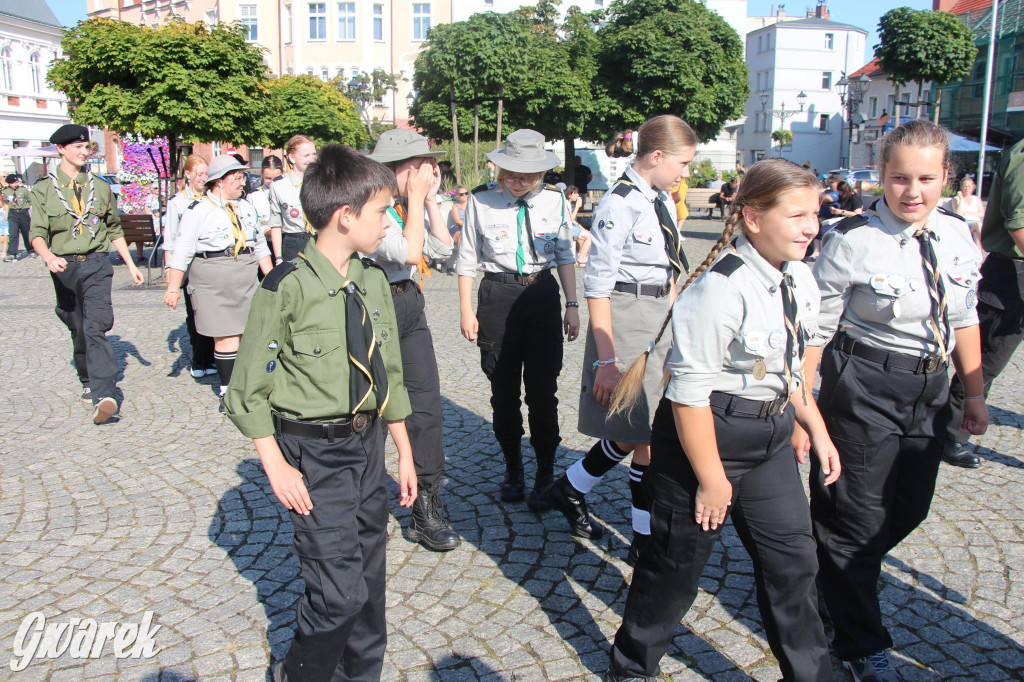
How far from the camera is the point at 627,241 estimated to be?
3730mm

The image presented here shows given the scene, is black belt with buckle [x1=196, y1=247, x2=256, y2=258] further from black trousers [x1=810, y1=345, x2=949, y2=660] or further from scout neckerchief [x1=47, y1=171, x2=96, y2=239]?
black trousers [x1=810, y1=345, x2=949, y2=660]

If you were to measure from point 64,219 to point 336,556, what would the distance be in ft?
15.9

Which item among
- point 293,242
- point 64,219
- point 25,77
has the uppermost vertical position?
point 25,77

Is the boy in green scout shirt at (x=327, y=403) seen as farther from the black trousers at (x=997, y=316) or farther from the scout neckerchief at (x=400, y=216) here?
the black trousers at (x=997, y=316)

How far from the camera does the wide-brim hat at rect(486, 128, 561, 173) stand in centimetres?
429

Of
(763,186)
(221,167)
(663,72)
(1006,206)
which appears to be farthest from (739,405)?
(663,72)

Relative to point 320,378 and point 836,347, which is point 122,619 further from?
point 836,347

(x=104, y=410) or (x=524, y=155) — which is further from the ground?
(x=524, y=155)

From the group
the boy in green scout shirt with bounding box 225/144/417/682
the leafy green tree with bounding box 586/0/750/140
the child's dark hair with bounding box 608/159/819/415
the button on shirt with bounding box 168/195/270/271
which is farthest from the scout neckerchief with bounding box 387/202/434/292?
the leafy green tree with bounding box 586/0/750/140

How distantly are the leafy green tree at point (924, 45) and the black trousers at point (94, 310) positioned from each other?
3444cm

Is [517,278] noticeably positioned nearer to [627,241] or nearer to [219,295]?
[627,241]

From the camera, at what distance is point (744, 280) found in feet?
8.11

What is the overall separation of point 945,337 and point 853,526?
78 cm

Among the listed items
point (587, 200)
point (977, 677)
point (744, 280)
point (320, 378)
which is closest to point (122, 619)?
point (320, 378)
